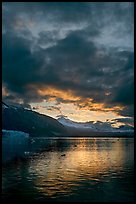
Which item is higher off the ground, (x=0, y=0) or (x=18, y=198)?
(x=0, y=0)

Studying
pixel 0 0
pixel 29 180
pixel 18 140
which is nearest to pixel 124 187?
pixel 29 180

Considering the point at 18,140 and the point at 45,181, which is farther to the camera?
the point at 18,140

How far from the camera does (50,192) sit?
91.1 feet

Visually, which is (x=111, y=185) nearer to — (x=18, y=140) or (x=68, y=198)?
(x=68, y=198)

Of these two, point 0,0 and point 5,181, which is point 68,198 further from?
point 0,0

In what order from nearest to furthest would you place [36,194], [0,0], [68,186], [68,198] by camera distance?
[0,0], [68,198], [36,194], [68,186]

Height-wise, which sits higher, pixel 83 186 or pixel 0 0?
pixel 0 0

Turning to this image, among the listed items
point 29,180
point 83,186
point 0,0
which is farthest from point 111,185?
point 0,0

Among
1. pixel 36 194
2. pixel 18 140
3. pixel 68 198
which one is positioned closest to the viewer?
pixel 68 198

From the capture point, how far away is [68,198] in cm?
2562

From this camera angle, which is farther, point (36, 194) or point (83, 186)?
point (83, 186)

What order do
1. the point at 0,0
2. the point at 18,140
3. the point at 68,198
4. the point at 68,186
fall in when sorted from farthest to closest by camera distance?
the point at 18,140, the point at 68,186, the point at 68,198, the point at 0,0

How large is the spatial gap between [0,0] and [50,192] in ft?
78.3

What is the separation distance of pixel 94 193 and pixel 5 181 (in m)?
13.2
